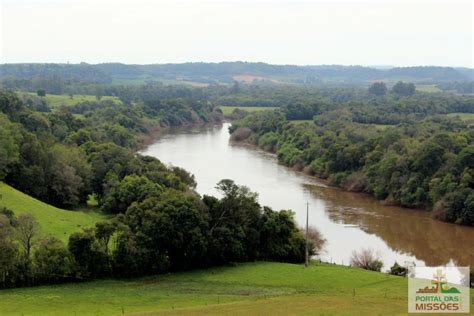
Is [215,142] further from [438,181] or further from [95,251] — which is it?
[95,251]

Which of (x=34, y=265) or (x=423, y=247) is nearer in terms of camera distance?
(x=34, y=265)

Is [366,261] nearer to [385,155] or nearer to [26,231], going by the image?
[26,231]

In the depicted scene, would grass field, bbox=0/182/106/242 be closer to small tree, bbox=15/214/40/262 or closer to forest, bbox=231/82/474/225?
small tree, bbox=15/214/40/262

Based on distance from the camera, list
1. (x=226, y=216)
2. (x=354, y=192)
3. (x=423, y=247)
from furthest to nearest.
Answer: (x=354, y=192) < (x=423, y=247) < (x=226, y=216)

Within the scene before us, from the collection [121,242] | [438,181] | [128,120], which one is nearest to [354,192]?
[438,181]

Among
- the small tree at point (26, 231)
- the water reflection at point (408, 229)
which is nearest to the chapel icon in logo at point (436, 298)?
the water reflection at point (408, 229)

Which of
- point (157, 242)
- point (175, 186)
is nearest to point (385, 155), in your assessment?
point (175, 186)
